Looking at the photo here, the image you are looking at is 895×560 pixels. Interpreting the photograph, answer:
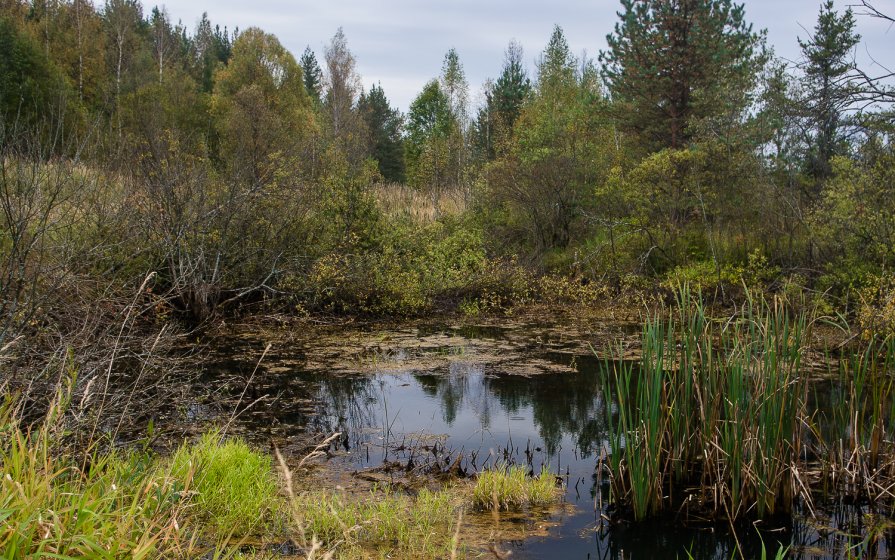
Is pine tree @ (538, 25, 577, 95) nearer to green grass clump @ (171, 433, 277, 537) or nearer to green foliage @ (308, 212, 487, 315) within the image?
green foliage @ (308, 212, 487, 315)

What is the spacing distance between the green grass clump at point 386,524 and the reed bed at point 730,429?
44.8 inches

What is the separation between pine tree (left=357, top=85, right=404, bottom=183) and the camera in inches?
1487

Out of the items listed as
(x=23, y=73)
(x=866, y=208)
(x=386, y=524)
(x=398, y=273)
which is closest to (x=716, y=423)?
(x=386, y=524)

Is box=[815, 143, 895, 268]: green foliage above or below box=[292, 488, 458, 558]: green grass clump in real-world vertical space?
above

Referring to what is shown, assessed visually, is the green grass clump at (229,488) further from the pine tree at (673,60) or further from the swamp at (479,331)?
the pine tree at (673,60)

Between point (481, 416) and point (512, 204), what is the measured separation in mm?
10582

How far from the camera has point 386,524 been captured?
419cm

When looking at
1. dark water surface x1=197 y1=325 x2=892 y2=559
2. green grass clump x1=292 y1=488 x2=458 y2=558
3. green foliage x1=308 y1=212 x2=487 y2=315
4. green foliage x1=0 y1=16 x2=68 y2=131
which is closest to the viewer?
green grass clump x1=292 y1=488 x2=458 y2=558

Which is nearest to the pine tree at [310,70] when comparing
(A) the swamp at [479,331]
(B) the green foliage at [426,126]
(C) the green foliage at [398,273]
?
(B) the green foliage at [426,126]

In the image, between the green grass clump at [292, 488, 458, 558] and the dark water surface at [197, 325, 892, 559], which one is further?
the dark water surface at [197, 325, 892, 559]

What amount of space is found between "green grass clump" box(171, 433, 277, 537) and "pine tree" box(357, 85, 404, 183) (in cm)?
3238

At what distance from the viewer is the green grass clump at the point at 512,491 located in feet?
15.4

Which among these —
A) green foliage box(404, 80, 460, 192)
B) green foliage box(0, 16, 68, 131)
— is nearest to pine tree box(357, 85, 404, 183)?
green foliage box(404, 80, 460, 192)

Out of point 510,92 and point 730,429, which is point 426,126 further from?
point 730,429
